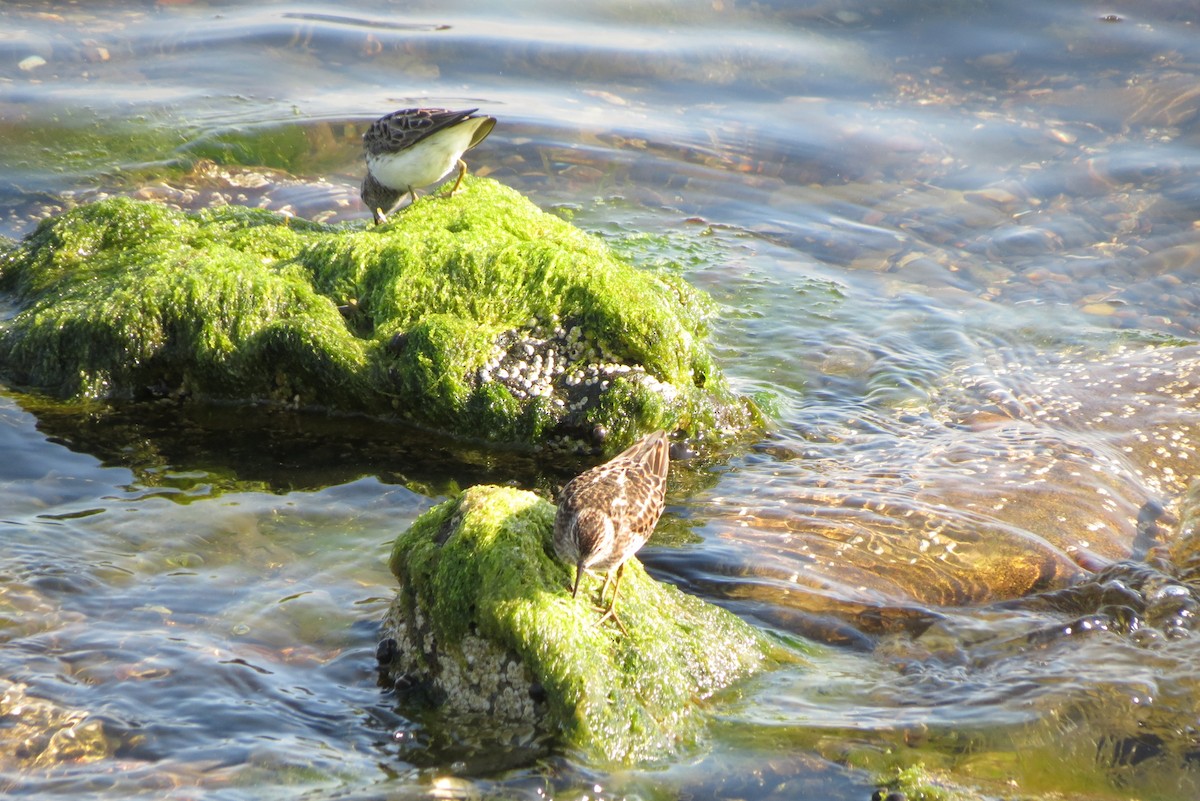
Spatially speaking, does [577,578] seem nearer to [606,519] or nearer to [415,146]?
[606,519]

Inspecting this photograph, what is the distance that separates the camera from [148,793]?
374 centimetres

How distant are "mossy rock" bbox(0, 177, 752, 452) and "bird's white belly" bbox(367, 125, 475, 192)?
1037 millimetres

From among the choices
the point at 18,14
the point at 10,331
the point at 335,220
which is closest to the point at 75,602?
the point at 10,331

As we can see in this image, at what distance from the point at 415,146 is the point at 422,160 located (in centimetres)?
13

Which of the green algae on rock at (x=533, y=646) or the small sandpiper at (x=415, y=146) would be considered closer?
the green algae on rock at (x=533, y=646)

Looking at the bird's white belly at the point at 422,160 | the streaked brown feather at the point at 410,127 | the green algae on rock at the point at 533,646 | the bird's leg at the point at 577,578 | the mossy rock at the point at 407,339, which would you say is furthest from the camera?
the bird's white belly at the point at 422,160

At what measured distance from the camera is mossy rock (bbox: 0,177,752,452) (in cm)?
626

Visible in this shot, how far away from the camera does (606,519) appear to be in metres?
4.05

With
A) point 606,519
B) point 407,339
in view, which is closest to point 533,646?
point 606,519

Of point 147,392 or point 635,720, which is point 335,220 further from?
point 635,720

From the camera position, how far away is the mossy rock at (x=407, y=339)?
6.26 metres

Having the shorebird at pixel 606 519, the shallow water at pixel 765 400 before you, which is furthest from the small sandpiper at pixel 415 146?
the shorebird at pixel 606 519

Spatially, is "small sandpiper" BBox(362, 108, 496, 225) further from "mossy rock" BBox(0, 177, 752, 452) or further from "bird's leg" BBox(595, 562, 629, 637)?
"bird's leg" BBox(595, 562, 629, 637)

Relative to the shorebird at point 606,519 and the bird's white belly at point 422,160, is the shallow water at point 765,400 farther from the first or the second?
the bird's white belly at point 422,160
